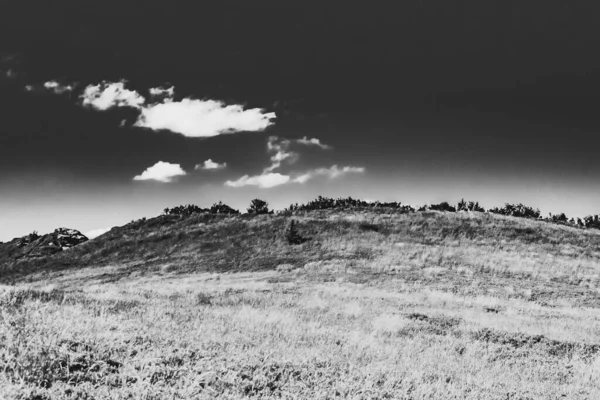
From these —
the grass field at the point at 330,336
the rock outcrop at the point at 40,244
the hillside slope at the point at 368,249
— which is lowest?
the grass field at the point at 330,336

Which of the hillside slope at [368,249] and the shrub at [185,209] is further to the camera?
the shrub at [185,209]

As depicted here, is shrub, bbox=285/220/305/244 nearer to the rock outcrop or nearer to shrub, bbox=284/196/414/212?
shrub, bbox=284/196/414/212

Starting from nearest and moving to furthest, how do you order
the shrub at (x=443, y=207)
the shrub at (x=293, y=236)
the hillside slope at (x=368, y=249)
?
the hillside slope at (x=368, y=249), the shrub at (x=293, y=236), the shrub at (x=443, y=207)

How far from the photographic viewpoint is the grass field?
441cm

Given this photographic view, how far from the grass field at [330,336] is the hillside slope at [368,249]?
1.32ft

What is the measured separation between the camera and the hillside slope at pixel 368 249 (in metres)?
27.8

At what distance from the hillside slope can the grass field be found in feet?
1.32

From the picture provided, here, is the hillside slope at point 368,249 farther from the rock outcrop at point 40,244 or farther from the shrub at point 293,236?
the rock outcrop at point 40,244

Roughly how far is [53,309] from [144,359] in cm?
311

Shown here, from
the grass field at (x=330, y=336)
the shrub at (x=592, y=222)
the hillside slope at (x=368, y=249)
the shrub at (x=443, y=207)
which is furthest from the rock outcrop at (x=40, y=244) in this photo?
the shrub at (x=592, y=222)

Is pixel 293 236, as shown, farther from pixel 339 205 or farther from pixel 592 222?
pixel 592 222

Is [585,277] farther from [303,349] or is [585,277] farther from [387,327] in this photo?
[303,349]

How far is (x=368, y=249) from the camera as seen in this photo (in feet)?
115

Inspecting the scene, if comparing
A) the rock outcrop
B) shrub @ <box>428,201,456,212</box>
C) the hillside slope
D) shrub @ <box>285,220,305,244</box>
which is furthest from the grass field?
the rock outcrop
